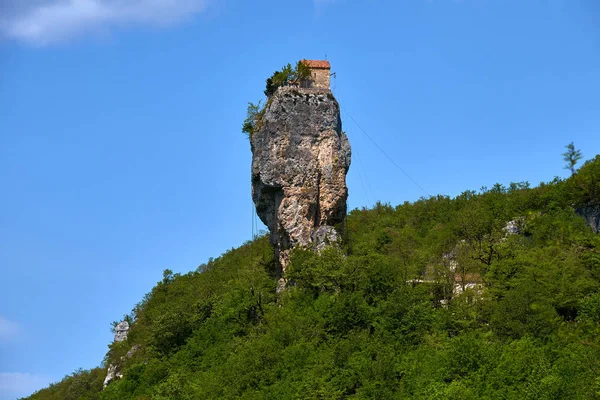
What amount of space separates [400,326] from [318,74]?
54.7ft

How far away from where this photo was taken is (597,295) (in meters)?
36.4

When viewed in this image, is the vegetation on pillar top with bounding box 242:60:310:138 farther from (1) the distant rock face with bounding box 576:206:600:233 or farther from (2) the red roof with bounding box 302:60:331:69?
(1) the distant rock face with bounding box 576:206:600:233

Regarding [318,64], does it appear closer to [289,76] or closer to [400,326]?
[289,76]

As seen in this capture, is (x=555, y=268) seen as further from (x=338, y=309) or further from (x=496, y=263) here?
(x=338, y=309)

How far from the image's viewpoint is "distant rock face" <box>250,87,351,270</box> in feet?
148

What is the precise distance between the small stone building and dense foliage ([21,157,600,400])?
9549 mm

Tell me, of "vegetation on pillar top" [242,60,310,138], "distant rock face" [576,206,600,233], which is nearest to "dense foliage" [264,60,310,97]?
"vegetation on pillar top" [242,60,310,138]

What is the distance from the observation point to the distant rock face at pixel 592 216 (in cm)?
5140

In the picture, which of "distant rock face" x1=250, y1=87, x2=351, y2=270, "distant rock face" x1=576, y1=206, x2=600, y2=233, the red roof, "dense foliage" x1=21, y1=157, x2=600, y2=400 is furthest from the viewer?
"distant rock face" x1=576, y1=206, x2=600, y2=233

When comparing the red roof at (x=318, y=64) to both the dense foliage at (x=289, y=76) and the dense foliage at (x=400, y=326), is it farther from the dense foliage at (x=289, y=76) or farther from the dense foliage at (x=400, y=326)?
the dense foliage at (x=400, y=326)

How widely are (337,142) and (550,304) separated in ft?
49.8

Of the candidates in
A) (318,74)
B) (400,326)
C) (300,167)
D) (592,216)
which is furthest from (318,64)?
(592,216)

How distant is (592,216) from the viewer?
52156 millimetres

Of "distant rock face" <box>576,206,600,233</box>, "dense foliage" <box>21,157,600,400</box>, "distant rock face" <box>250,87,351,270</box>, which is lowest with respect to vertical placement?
"dense foliage" <box>21,157,600,400</box>
